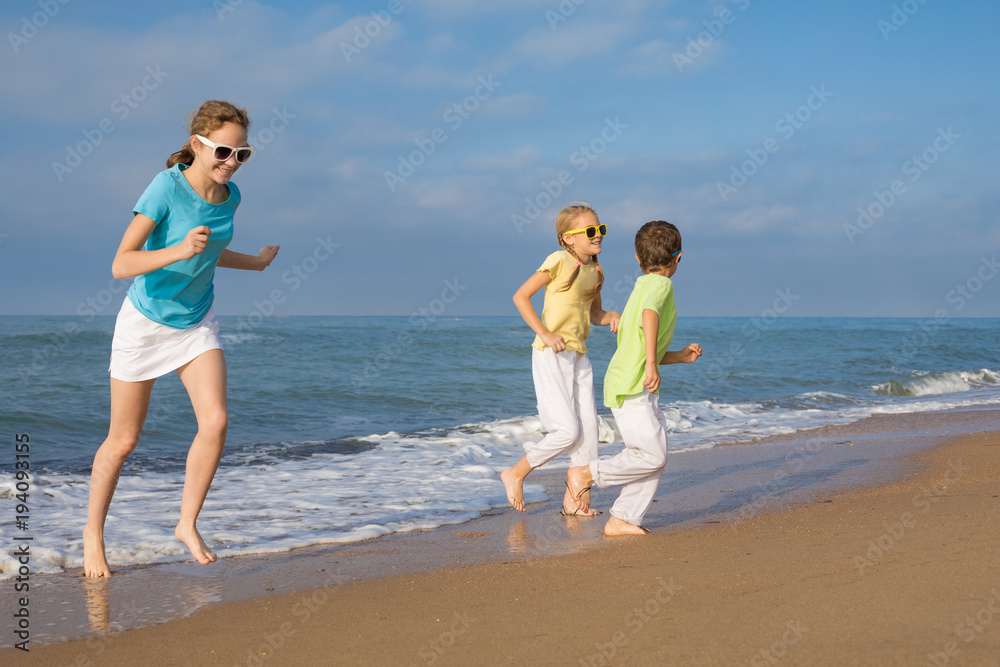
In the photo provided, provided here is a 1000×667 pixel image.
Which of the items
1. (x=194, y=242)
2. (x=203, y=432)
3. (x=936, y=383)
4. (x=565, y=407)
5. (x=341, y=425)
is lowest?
(x=936, y=383)

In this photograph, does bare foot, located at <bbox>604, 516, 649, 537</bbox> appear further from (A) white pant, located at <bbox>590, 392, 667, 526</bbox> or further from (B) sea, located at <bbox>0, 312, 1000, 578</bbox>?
(B) sea, located at <bbox>0, 312, 1000, 578</bbox>

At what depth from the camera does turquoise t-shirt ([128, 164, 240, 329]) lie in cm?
319

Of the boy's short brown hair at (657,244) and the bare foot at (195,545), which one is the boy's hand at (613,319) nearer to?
the boy's short brown hair at (657,244)

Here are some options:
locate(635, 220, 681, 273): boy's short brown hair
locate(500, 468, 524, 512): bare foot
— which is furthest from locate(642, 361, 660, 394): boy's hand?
locate(500, 468, 524, 512): bare foot

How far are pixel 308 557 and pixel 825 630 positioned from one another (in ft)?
8.16

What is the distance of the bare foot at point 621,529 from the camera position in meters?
4.04

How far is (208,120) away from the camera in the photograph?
3264mm

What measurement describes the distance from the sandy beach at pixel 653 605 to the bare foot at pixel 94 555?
22cm

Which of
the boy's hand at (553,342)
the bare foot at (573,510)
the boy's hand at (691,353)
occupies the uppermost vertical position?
the boy's hand at (553,342)

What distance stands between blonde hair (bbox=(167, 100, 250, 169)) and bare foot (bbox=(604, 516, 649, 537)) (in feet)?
8.47

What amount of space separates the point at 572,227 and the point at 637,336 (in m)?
0.96

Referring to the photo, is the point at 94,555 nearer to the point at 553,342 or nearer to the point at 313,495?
the point at 313,495

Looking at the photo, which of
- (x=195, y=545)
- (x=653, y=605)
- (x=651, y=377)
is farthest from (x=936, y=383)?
(x=195, y=545)

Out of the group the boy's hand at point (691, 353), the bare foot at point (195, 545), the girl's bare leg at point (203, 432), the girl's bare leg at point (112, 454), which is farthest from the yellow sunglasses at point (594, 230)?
the bare foot at point (195, 545)
